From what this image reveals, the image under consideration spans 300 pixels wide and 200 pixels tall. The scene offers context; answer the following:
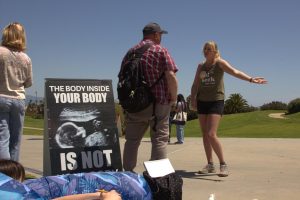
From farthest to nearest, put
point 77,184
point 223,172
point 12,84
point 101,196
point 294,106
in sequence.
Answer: point 294,106
point 223,172
point 12,84
point 77,184
point 101,196

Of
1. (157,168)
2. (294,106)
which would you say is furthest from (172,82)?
(294,106)

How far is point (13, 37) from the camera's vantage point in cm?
518

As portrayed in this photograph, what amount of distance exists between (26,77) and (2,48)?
0.43 metres

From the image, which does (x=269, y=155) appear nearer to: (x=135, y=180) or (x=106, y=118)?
(x=106, y=118)

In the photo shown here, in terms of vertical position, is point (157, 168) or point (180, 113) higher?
point (180, 113)

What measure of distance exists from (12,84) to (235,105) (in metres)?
37.2

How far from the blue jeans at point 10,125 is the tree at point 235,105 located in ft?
118

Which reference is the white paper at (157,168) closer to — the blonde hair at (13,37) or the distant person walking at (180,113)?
the blonde hair at (13,37)

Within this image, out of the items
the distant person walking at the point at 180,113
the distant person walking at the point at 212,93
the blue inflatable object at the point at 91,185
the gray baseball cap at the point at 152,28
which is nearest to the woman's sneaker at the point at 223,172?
the distant person walking at the point at 212,93

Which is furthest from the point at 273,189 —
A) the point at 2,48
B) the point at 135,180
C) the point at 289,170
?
the point at 2,48

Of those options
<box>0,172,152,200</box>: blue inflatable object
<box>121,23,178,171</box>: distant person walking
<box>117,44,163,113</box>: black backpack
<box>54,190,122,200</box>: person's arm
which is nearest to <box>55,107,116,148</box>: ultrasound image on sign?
<box>121,23,178,171</box>: distant person walking

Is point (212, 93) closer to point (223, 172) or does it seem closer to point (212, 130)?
point (212, 130)

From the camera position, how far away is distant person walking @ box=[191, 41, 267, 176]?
6.77 m

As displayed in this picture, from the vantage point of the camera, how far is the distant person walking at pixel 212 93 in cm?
677
